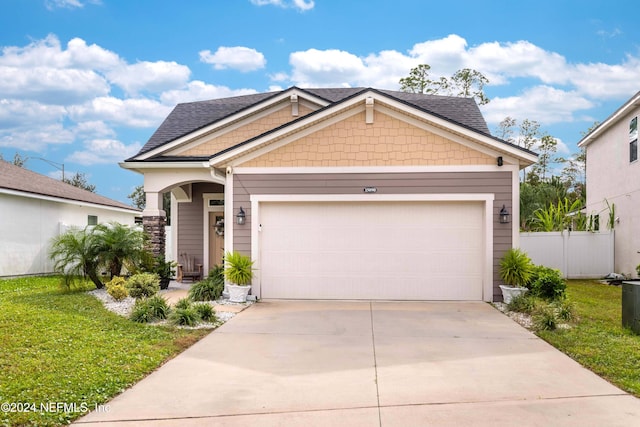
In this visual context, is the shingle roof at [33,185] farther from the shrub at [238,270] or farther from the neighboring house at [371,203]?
the shrub at [238,270]

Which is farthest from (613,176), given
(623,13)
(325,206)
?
(325,206)

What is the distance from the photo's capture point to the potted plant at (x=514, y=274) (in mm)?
9883

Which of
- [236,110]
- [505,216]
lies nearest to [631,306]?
[505,216]

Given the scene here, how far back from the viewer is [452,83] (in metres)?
32.0

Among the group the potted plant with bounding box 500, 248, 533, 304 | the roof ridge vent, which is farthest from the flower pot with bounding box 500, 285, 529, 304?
the roof ridge vent

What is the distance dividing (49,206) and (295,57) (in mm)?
13475

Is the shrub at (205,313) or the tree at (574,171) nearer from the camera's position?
the shrub at (205,313)

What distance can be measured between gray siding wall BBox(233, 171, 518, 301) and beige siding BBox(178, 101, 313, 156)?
2.83 metres

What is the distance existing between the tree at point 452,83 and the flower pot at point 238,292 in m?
24.7

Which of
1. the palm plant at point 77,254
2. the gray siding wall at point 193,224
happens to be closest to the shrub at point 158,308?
the palm plant at point 77,254

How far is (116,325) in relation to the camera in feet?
25.2

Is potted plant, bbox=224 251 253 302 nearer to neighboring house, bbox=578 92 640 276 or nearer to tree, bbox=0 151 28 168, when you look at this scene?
neighboring house, bbox=578 92 640 276

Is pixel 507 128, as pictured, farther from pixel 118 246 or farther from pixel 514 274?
pixel 118 246

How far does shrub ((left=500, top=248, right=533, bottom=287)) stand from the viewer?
32.6 feet
